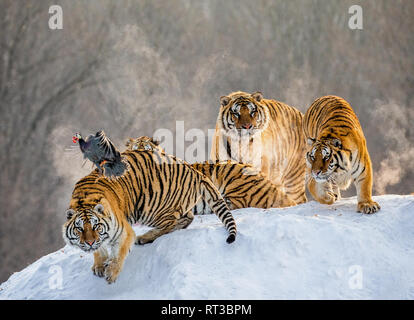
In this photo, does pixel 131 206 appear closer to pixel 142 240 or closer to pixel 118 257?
pixel 142 240

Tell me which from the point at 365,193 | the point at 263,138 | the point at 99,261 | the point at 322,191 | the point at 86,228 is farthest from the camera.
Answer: the point at 263,138

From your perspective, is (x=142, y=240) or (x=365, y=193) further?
(x=365, y=193)

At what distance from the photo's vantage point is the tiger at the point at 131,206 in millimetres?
3506

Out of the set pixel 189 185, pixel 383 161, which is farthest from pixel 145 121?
pixel 189 185

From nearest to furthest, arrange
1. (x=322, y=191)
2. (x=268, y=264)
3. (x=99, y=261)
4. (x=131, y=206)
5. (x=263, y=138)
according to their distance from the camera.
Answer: (x=268, y=264), (x=99, y=261), (x=131, y=206), (x=322, y=191), (x=263, y=138)

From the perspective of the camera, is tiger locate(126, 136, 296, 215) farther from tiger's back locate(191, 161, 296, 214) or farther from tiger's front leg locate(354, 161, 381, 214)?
tiger's front leg locate(354, 161, 381, 214)

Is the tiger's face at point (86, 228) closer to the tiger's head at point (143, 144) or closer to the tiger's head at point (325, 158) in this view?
the tiger's head at point (325, 158)

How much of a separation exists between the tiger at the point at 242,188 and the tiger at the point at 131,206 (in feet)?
2.37

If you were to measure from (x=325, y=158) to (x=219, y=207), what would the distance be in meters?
0.84

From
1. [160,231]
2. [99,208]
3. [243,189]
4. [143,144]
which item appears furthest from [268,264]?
[143,144]

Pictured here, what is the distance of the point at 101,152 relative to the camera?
3803 mm

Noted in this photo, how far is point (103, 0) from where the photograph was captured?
1058 cm

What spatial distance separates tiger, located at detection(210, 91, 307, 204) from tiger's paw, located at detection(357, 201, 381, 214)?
4.32 feet

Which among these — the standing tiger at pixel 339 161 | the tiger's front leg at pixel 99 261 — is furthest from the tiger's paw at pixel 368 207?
the tiger's front leg at pixel 99 261
